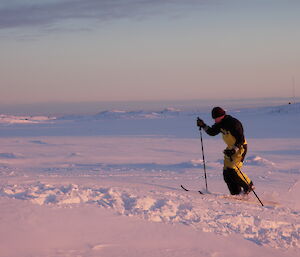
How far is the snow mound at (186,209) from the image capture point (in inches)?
209

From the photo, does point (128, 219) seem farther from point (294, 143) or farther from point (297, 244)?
point (294, 143)

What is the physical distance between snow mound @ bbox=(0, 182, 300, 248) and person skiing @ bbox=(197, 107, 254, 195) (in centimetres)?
70

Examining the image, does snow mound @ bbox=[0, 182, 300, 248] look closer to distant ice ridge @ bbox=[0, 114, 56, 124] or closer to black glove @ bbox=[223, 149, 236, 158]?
black glove @ bbox=[223, 149, 236, 158]

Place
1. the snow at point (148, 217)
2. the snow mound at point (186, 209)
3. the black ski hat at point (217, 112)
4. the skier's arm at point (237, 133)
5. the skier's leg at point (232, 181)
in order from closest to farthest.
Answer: the snow at point (148, 217)
the snow mound at point (186, 209)
the skier's arm at point (237, 133)
the black ski hat at point (217, 112)
the skier's leg at point (232, 181)

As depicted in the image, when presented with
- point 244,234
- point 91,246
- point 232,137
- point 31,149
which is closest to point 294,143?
point 31,149

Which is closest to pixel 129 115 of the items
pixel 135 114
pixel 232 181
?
pixel 135 114

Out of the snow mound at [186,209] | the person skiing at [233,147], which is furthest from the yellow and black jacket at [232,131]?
the snow mound at [186,209]

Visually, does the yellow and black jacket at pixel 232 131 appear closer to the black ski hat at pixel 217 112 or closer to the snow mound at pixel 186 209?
the black ski hat at pixel 217 112

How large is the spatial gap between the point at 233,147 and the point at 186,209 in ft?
6.05

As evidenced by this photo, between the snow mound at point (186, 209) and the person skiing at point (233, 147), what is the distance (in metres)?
0.70

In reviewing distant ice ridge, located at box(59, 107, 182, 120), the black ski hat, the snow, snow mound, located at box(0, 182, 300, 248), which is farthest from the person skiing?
distant ice ridge, located at box(59, 107, 182, 120)

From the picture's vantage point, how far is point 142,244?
4.63 meters

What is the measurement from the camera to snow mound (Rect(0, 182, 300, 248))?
5309mm

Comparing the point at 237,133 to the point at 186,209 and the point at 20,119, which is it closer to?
the point at 186,209
